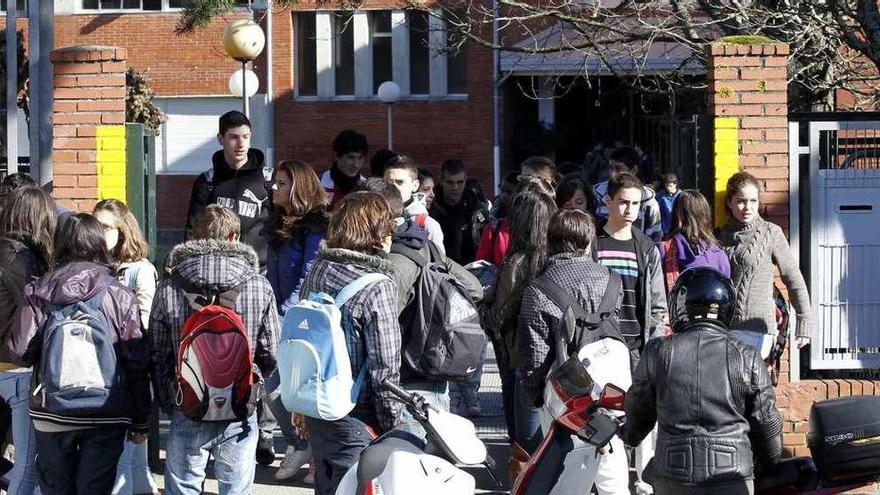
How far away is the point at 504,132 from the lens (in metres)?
33.2

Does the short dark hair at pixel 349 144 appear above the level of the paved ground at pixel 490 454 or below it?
above

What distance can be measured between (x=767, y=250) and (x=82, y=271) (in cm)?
393

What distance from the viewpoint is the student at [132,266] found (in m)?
7.44

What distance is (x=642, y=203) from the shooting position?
910 cm

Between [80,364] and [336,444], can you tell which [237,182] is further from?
[336,444]

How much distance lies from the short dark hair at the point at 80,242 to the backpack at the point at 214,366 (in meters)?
0.60

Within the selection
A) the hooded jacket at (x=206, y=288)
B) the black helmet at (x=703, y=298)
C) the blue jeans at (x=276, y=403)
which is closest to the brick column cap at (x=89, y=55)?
the blue jeans at (x=276, y=403)

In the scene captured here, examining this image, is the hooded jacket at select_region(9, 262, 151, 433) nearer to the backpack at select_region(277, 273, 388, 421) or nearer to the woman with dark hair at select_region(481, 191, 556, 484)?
the backpack at select_region(277, 273, 388, 421)

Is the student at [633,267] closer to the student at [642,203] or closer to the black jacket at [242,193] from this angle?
the student at [642,203]

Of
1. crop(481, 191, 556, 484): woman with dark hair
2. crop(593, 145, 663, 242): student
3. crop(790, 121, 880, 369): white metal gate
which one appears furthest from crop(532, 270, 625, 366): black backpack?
crop(790, 121, 880, 369): white metal gate

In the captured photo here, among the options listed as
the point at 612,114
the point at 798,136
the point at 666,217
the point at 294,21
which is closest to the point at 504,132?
the point at 612,114

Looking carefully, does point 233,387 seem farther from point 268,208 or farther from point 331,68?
point 331,68

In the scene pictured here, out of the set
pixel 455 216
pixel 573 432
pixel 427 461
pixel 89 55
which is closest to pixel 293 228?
pixel 89 55

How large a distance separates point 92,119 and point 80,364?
10.2ft
